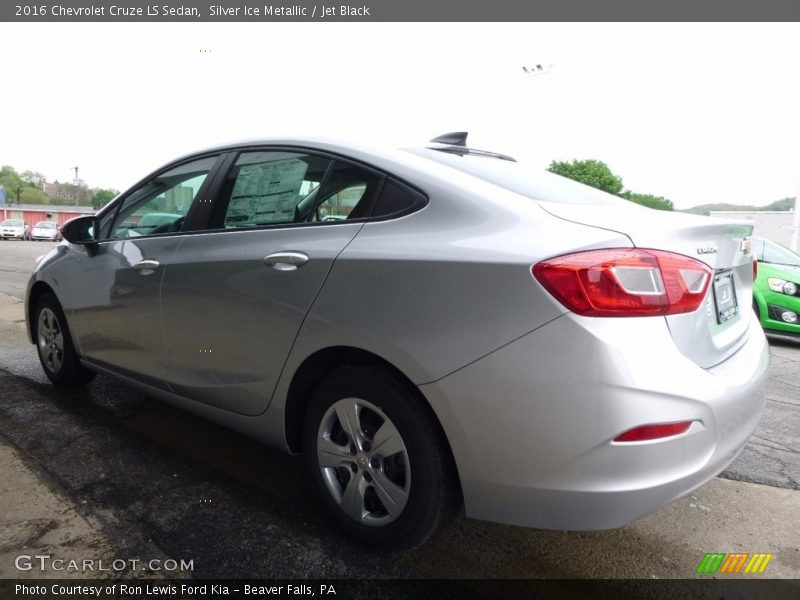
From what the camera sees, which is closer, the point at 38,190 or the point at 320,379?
the point at 320,379

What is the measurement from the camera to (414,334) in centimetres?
184

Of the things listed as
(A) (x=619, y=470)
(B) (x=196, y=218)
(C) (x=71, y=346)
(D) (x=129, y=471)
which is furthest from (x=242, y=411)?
(C) (x=71, y=346)

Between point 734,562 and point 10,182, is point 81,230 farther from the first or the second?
point 10,182

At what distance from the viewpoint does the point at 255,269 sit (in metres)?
2.34

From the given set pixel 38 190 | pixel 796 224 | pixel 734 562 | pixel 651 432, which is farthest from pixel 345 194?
pixel 38 190

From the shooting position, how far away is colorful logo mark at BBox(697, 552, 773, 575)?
2143mm

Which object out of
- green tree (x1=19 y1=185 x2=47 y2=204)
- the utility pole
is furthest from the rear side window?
green tree (x1=19 y1=185 x2=47 y2=204)

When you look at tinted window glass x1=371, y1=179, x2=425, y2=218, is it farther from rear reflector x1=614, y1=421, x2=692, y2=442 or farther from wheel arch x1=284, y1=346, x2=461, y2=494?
rear reflector x1=614, y1=421, x2=692, y2=442

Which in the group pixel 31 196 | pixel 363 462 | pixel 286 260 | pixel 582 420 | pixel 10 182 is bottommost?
pixel 31 196

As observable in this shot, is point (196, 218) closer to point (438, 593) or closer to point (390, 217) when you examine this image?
point (390, 217)

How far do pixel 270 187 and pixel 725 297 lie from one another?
6.19 feet

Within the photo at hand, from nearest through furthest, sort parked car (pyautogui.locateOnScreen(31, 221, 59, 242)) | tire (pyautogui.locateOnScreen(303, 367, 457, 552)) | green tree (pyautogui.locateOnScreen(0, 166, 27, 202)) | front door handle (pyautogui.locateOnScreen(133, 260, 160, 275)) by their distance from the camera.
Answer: tire (pyautogui.locateOnScreen(303, 367, 457, 552)) → front door handle (pyautogui.locateOnScreen(133, 260, 160, 275)) → parked car (pyautogui.locateOnScreen(31, 221, 59, 242)) → green tree (pyautogui.locateOnScreen(0, 166, 27, 202))

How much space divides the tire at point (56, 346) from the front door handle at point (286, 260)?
2.14 metres

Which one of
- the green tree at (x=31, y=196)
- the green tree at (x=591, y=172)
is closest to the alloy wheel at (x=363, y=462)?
the green tree at (x=591, y=172)
